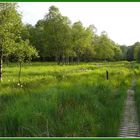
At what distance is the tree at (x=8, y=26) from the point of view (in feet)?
71.3

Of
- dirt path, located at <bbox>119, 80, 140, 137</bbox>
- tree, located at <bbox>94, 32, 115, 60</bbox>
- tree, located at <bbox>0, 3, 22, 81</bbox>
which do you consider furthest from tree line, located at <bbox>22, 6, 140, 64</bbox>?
dirt path, located at <bbox>119, 80, 140, 137</bbox>

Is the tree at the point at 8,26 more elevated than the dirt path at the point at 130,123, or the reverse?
the tree at the point at 8,26

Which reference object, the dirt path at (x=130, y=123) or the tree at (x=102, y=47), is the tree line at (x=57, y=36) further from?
the dirt path at (x=130, y=123)

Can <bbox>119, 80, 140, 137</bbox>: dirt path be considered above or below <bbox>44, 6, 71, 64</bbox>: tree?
below

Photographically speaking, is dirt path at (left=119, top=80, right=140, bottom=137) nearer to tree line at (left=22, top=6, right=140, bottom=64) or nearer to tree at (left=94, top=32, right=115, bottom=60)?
tree line at (left=22, top=6, right=140, bottom=64)

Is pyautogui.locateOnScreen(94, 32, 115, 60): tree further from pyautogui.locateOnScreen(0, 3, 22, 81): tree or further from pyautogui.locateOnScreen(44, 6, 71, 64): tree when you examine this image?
pyautogui.locateOnScreen(0, 3, 22, 81): tree

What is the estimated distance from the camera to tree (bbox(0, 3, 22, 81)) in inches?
855

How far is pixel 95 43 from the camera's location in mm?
95000

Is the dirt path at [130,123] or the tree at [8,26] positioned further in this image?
the tree at [8,26]

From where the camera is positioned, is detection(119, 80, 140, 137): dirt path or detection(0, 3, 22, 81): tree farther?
detection(0, 3, 22, 81): tree

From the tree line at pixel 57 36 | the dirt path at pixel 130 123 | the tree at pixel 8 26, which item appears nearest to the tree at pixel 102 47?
the tree line at pixel 57 36

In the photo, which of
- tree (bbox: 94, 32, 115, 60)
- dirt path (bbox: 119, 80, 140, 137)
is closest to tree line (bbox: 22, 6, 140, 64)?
tree (bbox: 94, 32, 115, 60)

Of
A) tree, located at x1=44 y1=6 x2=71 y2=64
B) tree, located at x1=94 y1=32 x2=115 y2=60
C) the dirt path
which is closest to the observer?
the dirt path

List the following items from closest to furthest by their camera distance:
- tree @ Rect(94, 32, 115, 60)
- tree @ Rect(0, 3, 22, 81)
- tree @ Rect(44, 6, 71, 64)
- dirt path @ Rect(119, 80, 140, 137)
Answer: dirt path @ Rect(119, 80, 140, 137), tree @ Rect(0, 3, 22, 81), tree @ Rect(44, 6, 71, 64), tree @ Rect(94, 32, 115, 60)
